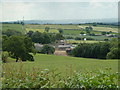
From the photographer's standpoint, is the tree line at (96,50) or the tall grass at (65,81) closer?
the tall grass at (65,81)

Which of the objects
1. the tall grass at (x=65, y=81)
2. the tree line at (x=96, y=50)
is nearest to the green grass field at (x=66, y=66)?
the tall grass at (x=65, y=81)

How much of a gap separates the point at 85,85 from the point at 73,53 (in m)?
50.9

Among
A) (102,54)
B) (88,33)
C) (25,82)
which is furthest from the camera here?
(88,33)

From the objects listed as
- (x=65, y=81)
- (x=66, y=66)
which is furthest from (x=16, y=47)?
(x=65, y=81)

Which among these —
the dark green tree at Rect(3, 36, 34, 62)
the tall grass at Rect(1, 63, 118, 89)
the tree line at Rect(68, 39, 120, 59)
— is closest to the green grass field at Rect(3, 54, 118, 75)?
the tall grass at Rect(1, 63, 118, 89)

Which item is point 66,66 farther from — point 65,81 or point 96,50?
point 96,50

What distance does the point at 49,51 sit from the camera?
2276 inches

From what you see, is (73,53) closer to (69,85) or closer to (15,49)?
(15,49)

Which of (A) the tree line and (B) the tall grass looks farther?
(A) the tree line

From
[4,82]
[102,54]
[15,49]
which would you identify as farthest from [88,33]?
[4,82]

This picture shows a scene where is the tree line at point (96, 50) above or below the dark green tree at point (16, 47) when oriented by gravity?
below

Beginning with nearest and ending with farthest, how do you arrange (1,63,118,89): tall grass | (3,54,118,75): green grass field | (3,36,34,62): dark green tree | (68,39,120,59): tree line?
(1,63,118,89): tall grass < (3,54,118,75): green grass field < (3,36,34,62): dark green tree < (68,39,120,59): tree line

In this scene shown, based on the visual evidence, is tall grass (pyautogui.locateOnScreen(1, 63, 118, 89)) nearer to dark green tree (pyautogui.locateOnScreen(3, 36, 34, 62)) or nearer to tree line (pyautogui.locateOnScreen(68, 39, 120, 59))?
dark green tree (pyautogui.locateOnScreen(3, 36, 34, 62))

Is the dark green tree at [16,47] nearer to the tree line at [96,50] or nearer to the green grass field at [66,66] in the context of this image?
the green grass field at [66,66]
